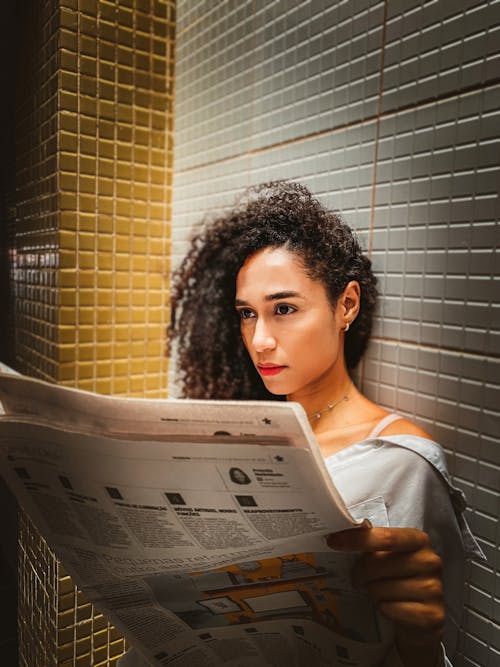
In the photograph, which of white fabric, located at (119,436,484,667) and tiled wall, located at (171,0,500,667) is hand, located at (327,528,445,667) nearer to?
white fabric, located at (119,436,484,667)

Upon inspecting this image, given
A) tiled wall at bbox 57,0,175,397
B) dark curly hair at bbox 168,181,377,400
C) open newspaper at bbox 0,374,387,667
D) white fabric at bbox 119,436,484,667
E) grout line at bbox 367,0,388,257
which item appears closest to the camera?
open newspaper at bbox 0,374,387,667

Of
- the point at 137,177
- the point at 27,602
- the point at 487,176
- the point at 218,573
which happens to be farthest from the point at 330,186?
the point at 27,602

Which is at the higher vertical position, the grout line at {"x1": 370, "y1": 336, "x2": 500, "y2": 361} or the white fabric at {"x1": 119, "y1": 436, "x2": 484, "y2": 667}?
the grout line at {"x1": 370, "y1": 336, "x2": 500, "y2": 361}

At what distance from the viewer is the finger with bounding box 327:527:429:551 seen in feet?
1.89

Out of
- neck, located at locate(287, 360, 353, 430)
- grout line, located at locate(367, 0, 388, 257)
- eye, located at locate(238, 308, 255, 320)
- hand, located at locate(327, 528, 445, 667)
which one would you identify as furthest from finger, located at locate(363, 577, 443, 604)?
→ grout line, located at locate(367, 0, 388, 257)

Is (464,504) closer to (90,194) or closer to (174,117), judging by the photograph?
(90,194)

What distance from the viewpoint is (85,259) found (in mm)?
1412

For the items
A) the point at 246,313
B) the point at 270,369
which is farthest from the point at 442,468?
the point at 246,313

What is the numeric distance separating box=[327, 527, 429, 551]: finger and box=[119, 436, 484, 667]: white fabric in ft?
0.51

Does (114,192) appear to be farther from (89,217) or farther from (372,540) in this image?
(372,540)

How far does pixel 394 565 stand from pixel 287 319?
412mm

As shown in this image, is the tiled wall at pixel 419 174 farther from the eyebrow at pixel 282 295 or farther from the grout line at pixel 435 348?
the eyebrow at pixel 282 295

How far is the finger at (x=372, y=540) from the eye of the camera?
22.7 inches

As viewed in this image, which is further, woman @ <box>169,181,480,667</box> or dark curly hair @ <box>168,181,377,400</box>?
dark curly hair @ <box>168,181,377,400</box>
